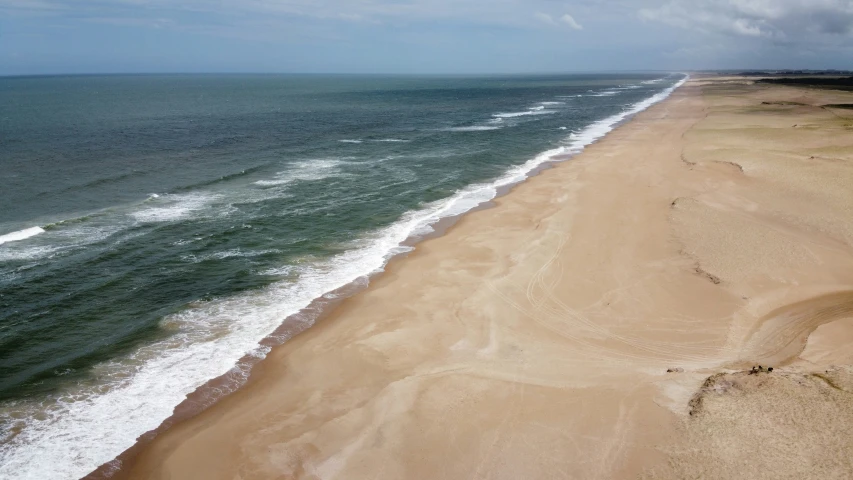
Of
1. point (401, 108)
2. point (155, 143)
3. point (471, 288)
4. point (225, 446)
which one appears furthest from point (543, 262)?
point (401, 108)

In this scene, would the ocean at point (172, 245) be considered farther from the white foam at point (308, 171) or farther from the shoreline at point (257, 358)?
the white foam at point (308, 171)

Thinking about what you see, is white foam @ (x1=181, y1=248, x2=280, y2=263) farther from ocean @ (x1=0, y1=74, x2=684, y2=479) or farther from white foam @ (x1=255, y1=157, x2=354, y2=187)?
white foam @ (x1=255, y1=157, x2=354, y2=187)

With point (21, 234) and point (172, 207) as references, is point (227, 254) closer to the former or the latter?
point (172, 207)

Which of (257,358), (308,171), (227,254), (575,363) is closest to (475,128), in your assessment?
(308,171)

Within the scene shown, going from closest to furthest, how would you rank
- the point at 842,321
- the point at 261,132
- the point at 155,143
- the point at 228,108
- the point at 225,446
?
1. the point at 225,446
2. the point at 842,321
3. the point at 155,143
4. the point at 261,132
5. the point at 228,108

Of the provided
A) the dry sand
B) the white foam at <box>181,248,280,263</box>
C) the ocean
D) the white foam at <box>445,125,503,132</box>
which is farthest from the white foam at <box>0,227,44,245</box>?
the white foam at <box>445,125,503,132</box>

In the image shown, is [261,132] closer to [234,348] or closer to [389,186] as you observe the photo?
[389,186]
